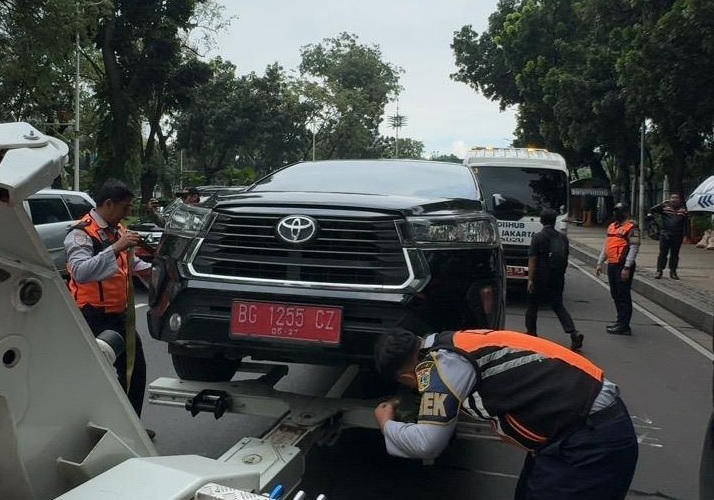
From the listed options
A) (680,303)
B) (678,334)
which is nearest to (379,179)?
(678,334)

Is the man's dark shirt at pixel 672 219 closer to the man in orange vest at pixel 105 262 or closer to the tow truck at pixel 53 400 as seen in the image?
the man in orange vest at pixel 105 262

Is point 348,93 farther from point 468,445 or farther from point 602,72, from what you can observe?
point 468,445

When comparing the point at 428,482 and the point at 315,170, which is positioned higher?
the point at 315,170

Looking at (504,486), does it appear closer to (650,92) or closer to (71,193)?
(71,193)

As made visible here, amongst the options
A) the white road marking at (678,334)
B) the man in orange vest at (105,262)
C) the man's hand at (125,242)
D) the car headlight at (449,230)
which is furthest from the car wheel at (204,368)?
the white road marking at (678,334)

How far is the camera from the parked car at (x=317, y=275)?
340 centimetres

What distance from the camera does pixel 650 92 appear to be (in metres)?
17.5

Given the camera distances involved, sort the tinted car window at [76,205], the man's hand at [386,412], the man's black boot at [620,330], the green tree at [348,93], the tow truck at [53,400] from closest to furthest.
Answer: the tow truck at [53,400] → the man's hand at [386,412] → the man's black boot at [620,330] → the tinted car window at [76,205] → the green tree at [348,93]

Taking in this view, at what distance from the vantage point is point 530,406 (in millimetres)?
2543

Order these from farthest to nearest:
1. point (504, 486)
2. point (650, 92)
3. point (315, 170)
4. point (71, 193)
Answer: point (650, 92), point (71, 193), point (315, 170), point (504, 486)

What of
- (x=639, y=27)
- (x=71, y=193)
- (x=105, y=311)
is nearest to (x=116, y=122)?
(x=71, y=193)

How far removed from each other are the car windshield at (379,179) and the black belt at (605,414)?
1846mm

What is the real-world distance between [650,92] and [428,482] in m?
15.8

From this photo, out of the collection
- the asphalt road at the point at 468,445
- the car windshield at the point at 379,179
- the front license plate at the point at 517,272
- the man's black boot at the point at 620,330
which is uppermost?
the car windshield at the point at 379,179
